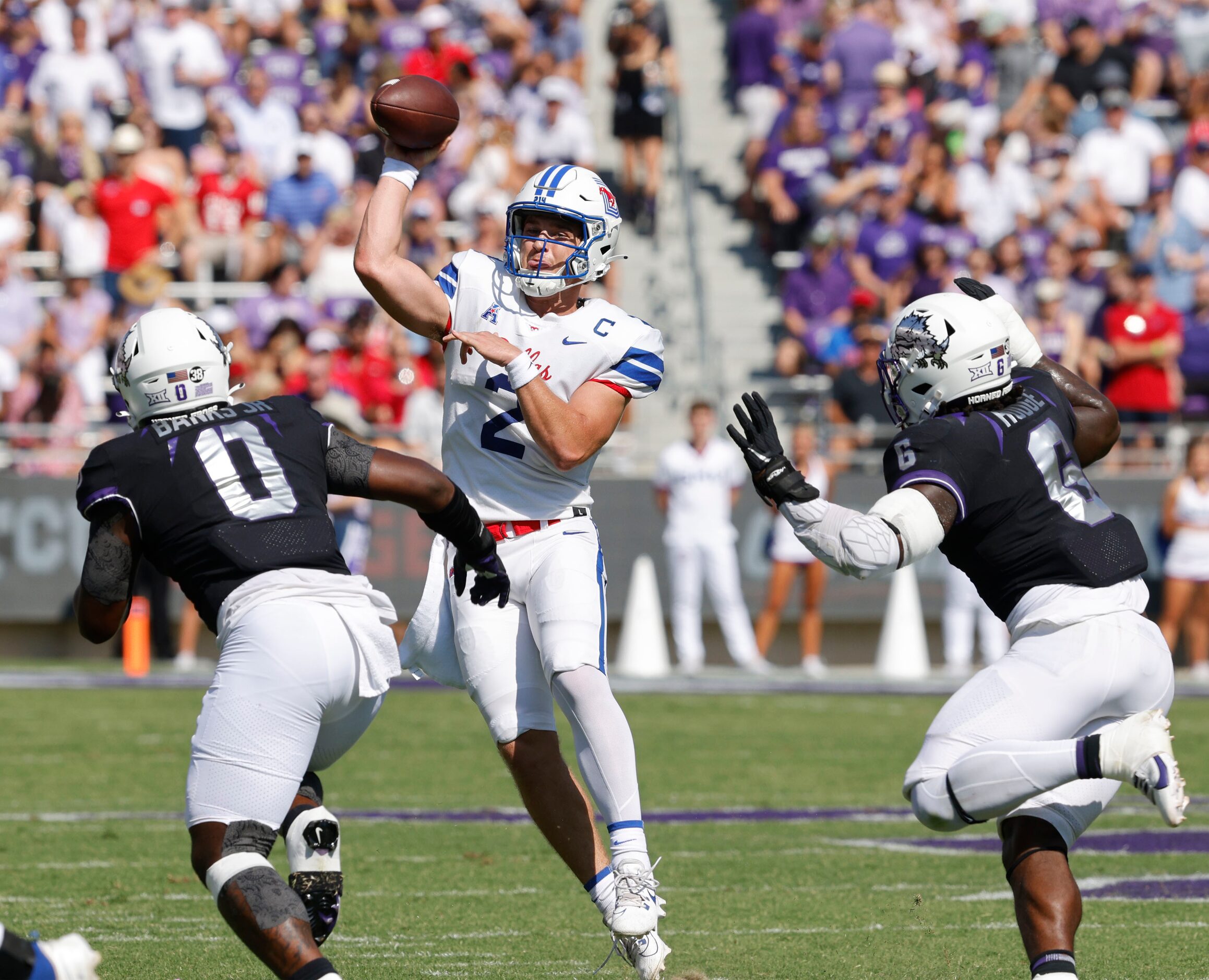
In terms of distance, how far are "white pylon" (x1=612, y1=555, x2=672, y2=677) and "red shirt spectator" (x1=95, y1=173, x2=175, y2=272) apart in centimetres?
480

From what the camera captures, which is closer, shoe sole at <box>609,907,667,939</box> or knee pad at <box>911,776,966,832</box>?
knee pad at <box>911,776,966,832</box>

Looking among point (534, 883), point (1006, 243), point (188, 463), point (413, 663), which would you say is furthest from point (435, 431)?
point (188, 463)

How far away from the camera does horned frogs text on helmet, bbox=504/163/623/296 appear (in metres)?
5.48

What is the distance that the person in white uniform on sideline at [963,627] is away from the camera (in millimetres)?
14008

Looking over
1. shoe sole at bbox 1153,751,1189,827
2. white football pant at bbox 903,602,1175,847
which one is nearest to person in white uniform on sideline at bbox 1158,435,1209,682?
white football pant at bbox 903,602,1175,847

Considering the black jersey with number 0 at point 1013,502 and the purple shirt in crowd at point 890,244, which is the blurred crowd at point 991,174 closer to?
the purple shirt in crowd at point 890,244

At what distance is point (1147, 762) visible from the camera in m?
4.27

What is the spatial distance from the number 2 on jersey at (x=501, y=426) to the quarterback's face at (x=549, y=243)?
1.15ft

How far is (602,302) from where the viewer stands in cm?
571

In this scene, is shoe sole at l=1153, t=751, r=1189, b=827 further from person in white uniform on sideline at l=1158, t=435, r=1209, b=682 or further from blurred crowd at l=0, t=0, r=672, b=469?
person in white uniform on sideline at l=1158, t=435, r=1209, b=682

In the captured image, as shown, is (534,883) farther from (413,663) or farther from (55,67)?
(55,67)

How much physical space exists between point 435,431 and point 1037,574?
9.23 m

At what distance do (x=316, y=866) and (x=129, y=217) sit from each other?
1169 centimetres

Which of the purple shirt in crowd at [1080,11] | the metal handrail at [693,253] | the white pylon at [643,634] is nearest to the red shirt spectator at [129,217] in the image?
the metal handrail at [693,253]
